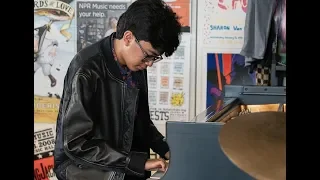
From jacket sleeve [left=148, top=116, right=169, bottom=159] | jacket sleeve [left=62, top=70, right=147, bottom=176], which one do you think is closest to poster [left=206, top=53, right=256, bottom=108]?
jacket sleeve [left=148, top=116, right=169, bottom=159]

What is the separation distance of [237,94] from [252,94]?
0.26 feet

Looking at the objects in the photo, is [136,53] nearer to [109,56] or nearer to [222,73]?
[109,56]

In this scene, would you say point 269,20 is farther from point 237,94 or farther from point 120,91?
point 120,91

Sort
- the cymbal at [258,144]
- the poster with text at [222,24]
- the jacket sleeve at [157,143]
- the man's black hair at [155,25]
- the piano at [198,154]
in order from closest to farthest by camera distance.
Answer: the cymbal at [258,144] → the piano at [198,154] → the man's black hair at [155,25] → the jacket sleeve at [157,143] → the poster with text at [222,24]

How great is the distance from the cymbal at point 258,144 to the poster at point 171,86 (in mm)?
2304

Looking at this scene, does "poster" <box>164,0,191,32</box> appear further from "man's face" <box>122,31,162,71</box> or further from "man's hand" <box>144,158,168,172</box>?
"man's hand" <box>144,158,168,172</box>

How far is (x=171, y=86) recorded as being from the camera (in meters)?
3.31

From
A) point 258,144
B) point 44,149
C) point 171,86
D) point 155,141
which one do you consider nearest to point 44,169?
point 44,149

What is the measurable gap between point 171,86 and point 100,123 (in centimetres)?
149

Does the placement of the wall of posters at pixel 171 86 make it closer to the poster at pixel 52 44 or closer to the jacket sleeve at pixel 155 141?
the poster at pixel 52 44

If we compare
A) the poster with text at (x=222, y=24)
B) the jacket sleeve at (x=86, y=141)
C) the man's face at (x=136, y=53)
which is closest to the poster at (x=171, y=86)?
the poster with text at (x=222, y=24)

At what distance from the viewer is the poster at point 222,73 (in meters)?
3.20
